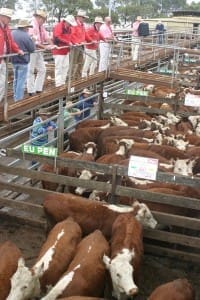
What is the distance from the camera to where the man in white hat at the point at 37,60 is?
10.5 metres

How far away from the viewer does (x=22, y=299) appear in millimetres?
5062

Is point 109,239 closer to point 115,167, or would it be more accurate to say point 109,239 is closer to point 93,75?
point 115,167

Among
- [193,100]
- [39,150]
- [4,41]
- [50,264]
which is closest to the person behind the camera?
[50,264]

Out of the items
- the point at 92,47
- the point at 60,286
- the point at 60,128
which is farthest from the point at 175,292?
the point at 92,47

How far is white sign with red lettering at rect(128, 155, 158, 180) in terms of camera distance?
646 centimetres

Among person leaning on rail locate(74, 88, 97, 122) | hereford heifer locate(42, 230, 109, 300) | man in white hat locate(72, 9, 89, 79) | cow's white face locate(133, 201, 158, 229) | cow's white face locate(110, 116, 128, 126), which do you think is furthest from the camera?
person leaning on rail locate(74, 88, 97, 122)

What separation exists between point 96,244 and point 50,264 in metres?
0.64

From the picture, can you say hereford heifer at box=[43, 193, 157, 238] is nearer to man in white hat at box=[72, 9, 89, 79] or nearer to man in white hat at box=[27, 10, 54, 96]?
man in white hat at box=[27, 10, 54, 96]

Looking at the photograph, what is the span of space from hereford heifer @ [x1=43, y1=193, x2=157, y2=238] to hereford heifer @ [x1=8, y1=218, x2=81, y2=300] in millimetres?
202

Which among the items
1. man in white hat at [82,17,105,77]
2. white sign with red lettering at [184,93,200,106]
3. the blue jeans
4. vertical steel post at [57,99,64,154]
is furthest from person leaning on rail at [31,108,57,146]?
white sign with red lettering at [184,93,200,106]

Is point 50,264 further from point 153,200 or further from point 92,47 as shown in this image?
point 92,47

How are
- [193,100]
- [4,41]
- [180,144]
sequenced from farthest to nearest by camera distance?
1. [193,100]
2. [180,144]
3. [4,41]

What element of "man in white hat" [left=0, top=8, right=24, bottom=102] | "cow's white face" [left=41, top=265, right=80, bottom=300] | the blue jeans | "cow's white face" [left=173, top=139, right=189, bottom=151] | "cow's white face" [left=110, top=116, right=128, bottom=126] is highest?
"man in white hat" [left=0, top=8, right=24, bottom=102]

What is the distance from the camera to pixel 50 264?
5691mm
